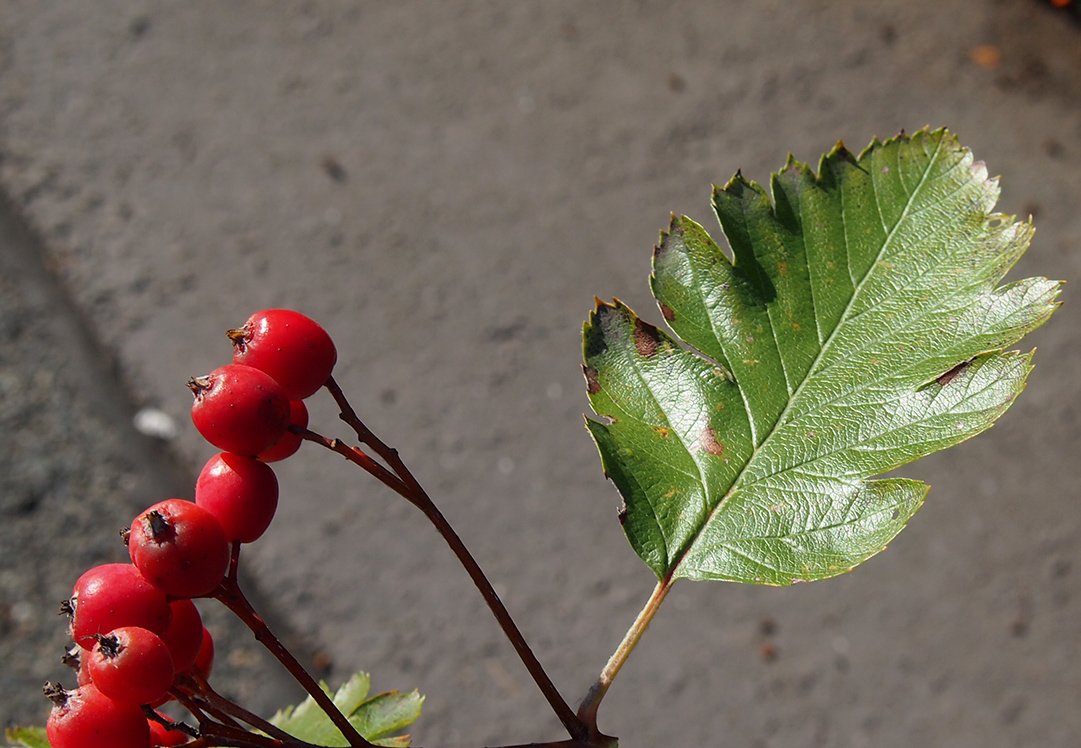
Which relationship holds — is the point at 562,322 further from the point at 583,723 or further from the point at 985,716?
the point at 583,723

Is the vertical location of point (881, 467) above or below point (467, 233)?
above

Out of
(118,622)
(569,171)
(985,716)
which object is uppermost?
(118,622)

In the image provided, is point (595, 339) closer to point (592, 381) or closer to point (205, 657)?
point (592, 381)

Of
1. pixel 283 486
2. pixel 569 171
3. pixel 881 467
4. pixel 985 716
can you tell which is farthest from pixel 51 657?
pixel 881 467

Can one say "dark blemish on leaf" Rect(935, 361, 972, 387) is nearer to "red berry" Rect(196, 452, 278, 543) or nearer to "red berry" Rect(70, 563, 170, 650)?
"red berry" Rect(196, 452, 278, 543)

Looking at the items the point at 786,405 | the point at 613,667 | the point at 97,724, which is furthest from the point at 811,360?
the point at 97,724

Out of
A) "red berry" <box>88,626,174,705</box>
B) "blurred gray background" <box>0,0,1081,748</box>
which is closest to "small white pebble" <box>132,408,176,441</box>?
"blurred gray background" <box>0,0,1081,748</box>
